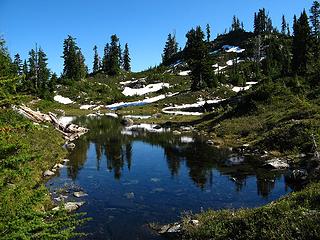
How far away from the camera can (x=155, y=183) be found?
28500mm

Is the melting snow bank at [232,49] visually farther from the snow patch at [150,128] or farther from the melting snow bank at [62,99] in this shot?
the snow patch at [150,128]

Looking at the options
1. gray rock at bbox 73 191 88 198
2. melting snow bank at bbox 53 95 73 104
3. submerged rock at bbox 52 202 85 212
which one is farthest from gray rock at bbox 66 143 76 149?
melting snow bank at bbox 53 95 73 104

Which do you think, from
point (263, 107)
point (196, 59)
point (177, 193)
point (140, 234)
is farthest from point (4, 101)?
point (196, 59)

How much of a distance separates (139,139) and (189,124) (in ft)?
51.8

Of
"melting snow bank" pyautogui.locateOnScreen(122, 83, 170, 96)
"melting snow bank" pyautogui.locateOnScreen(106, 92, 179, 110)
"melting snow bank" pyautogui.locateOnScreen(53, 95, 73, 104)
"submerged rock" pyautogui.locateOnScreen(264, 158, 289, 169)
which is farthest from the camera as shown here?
"melting snow bank" pyautogui.locateOnScreen(122, 83, 170, 96)

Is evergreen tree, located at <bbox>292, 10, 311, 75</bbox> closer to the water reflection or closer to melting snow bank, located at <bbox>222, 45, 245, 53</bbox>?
the water reflection

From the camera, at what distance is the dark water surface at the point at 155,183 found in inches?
836

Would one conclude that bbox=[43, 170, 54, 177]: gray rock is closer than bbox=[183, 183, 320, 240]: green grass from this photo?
No

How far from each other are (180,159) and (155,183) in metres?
8.81

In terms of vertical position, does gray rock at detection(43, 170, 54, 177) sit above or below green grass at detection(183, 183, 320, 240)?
above

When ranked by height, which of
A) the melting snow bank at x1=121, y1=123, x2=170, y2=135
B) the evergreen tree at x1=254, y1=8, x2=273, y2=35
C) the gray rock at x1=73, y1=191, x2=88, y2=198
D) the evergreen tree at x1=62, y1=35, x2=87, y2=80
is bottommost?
the gray rock at x1=73, y1=191, x2=88, y2=198

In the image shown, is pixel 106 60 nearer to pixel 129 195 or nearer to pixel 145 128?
pixel 145 128

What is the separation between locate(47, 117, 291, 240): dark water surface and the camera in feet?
69.7

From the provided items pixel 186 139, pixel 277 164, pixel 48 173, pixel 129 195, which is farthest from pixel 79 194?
pixel 186 139
